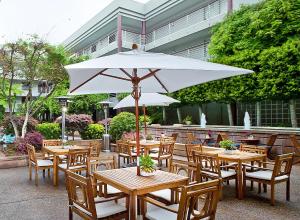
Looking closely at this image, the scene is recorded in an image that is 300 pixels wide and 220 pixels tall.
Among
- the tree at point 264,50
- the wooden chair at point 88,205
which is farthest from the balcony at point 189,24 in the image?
the wooden chair at point 88,205

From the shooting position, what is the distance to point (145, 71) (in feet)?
18.2

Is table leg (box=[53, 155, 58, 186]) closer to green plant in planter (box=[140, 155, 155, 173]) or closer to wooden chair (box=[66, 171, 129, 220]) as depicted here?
wooden chair (box=[66, 171, 129, 220])

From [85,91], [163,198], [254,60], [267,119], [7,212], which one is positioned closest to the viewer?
[163,198]

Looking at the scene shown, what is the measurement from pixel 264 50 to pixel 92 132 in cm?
849

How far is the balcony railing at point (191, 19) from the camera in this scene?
18750 mm

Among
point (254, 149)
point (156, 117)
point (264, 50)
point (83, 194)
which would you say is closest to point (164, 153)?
point (254, 149)

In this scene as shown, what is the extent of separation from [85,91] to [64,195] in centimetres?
228

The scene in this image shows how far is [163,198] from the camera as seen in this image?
411cm

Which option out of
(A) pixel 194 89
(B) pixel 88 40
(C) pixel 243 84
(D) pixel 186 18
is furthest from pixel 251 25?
(B) pixel 88 40

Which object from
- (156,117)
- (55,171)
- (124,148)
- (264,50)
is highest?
(264,50)

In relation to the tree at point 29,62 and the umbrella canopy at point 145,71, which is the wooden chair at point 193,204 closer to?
the umbrella canopy at point 145,71

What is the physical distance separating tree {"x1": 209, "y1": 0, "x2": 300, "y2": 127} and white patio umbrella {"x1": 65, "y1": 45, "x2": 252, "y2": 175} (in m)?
6.98

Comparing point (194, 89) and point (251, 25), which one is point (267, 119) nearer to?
point (194, 89)

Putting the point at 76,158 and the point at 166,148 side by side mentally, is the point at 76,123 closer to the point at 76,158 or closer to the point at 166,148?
the point at 166,148
